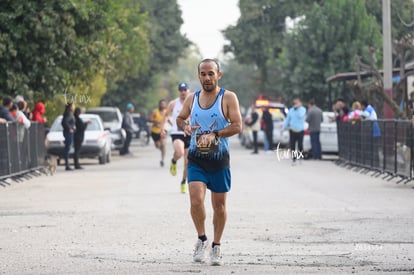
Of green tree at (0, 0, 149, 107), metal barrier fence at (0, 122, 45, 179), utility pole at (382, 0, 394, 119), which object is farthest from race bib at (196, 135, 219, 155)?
utility pole at (382, 0, 394, 119)

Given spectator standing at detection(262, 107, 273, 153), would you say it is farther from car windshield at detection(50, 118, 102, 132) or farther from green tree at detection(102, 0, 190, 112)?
green tree at detection(102, 0, 190, 112)

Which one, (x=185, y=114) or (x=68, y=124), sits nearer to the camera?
(x=185, y=114)

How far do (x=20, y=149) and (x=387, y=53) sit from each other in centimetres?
1062

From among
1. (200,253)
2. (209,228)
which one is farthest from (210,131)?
(209,228)

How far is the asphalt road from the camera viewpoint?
9741 mm

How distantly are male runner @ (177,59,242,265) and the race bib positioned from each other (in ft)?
0.12

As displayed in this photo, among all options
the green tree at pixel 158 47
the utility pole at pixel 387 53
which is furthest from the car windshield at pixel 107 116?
the green tree at pixel 158 47

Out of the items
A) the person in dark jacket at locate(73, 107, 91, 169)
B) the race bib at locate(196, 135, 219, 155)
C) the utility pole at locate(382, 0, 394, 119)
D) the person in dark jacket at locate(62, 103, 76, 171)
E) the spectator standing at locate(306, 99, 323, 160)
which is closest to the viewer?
the race bib at locate(196, 135, 219, 155)

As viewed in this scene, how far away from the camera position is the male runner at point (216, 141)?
32.0ft

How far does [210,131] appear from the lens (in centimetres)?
973

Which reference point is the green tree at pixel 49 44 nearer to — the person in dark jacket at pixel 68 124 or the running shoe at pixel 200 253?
the person in dark jacket at pixel 68 124

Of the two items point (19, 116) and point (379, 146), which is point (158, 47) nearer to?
point (19, 116)

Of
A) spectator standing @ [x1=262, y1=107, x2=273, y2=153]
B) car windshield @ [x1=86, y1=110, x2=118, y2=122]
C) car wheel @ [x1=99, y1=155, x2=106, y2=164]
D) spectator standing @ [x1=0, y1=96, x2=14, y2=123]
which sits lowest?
car wheel @ [x1=99, y1=155, x2=106, y2=164]

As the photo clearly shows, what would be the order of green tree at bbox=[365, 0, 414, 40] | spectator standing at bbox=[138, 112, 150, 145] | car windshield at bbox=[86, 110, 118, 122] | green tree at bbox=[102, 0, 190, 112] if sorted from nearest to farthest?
green tree at bbox=[365, 0, 414, 40]
car windshield at bbox=[86, 110, 118, 122]
spectator standing at bbox=[138, 112, 150, 145]
green tree at bbox=[102, 0, 190, 112]
